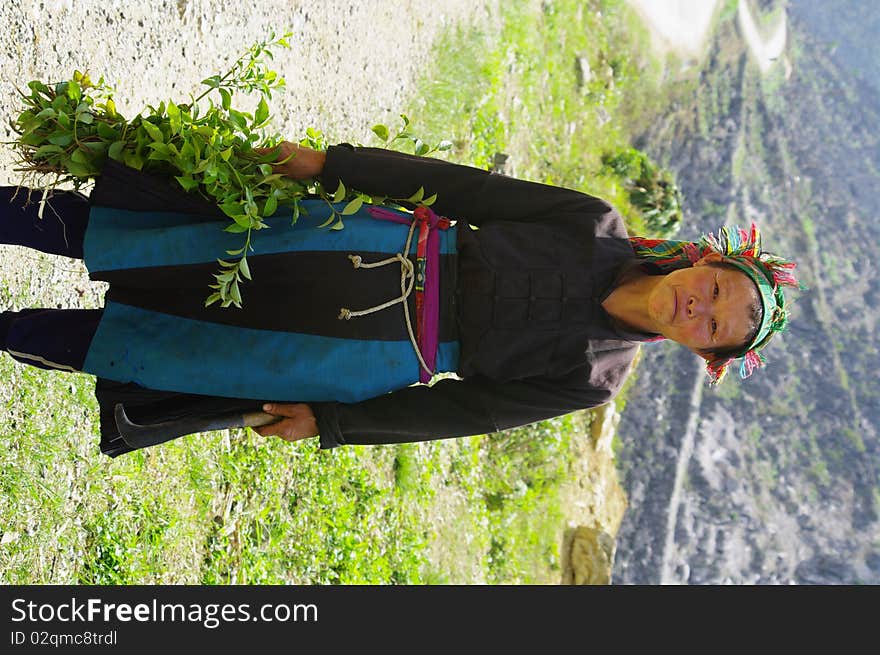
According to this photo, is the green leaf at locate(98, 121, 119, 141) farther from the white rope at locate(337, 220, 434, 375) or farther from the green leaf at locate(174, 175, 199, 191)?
the white rope at locate(337, 220, 434, 375)

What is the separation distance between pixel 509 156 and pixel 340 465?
383 cm

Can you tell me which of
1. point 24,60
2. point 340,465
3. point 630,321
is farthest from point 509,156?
point 630,321

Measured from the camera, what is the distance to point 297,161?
221 cm

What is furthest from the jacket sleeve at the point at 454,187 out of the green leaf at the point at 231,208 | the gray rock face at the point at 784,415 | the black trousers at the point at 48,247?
the gray rock face at the point at 784,415

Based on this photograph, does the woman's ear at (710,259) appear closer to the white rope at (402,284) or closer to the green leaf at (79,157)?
the white rope at (402,284)

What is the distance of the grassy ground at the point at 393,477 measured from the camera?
3037 mm

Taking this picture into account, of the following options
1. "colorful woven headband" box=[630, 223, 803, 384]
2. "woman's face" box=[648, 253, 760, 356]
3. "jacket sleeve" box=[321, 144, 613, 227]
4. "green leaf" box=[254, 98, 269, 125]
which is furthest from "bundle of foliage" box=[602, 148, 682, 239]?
"green leaf" box=[254, 98, 269, 125]

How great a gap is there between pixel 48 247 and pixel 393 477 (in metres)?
3.36

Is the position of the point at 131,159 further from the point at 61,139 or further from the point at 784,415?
the point at 784,415

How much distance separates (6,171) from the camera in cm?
291

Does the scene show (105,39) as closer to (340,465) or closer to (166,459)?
(166,459)

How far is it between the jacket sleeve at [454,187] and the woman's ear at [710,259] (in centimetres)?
29

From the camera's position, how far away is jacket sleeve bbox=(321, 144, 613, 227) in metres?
2.21

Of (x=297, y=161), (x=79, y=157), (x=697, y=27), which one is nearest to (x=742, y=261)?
(x=297, y=161)
